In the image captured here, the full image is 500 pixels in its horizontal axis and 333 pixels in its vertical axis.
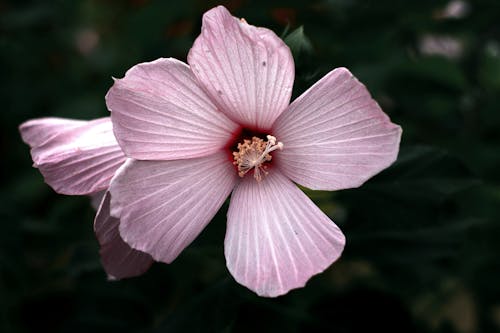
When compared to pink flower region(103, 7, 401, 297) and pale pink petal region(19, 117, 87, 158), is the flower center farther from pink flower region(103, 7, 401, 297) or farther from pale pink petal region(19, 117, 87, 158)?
pale pink petal region(19, 117, 87, 158)

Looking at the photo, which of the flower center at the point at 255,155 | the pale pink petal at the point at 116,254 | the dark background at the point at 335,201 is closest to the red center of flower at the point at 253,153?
the flower center at the point at 255,155

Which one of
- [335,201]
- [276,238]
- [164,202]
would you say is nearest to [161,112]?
[164,202]

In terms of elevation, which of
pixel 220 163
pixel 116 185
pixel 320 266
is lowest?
pixel 320 266

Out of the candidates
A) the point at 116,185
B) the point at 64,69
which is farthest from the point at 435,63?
the point at 64,69

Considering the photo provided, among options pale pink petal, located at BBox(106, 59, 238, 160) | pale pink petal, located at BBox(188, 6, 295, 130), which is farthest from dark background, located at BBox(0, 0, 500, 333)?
pale pink petal, located at BBox(106, 59, 238, 160)

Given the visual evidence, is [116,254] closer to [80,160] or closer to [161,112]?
[80,160]

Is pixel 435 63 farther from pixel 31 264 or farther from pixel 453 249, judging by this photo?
pixel 31 264

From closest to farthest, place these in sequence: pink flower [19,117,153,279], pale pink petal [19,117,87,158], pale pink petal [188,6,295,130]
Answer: pale pink petal [188,6,295,130] < pink flower [19,117,153,279] < pale pink petal [19,117,87,158]

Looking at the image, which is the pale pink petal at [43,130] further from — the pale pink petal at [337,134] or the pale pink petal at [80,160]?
the pale pink petal at [337,134]
